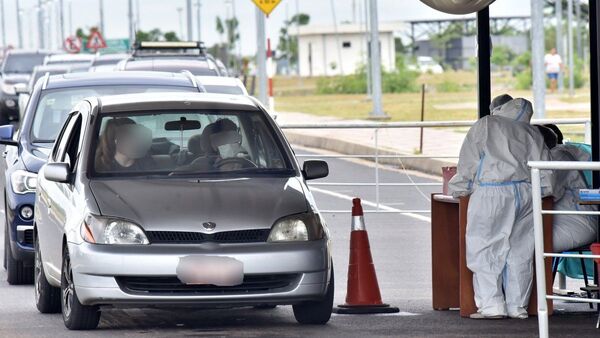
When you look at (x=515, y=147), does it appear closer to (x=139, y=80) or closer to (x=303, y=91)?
(x=139, y=80)

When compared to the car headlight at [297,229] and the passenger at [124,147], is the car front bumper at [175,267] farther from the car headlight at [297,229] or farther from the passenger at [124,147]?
the passenger at [124,147]

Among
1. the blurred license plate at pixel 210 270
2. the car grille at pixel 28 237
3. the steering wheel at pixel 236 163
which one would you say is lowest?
the car grille at pixel 28 237

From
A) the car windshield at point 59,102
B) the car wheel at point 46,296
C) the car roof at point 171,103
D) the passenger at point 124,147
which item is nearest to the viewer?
the passenger at point 124,147

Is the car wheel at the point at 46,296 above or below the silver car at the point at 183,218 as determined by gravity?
below

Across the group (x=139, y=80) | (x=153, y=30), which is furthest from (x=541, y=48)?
(x=153, y=30)

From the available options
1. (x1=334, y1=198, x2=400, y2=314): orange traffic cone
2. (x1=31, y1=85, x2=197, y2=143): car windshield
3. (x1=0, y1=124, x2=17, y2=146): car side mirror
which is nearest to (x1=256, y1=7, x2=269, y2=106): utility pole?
(x1=31, y1=85, x2=197, y2=143): car windshield

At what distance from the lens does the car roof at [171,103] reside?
34.5 feet

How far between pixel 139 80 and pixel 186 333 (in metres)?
4.50

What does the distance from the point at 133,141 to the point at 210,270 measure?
61.6 inches

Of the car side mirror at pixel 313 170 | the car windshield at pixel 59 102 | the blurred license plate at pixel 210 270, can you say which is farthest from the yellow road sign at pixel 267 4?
the blurred license plate at pixel 210 270

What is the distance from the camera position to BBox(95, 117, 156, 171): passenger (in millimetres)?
10117

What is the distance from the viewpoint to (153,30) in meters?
158

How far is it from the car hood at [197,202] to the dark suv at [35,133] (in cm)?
280

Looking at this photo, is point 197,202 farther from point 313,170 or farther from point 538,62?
point 538,62
